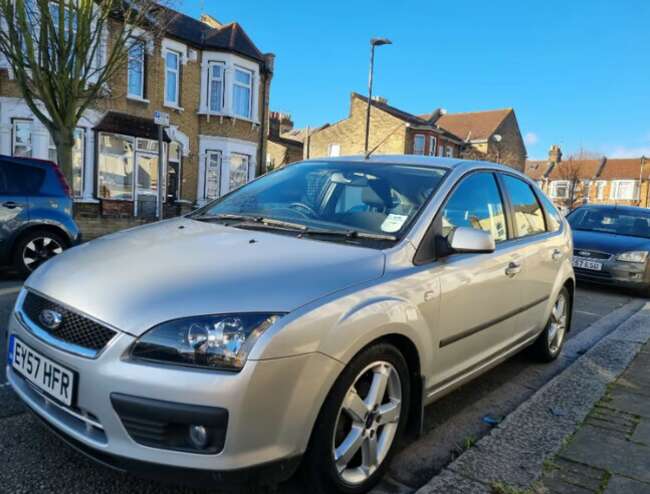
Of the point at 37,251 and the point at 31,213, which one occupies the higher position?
the point at 31,213

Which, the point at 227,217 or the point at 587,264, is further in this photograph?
the point at 587,264

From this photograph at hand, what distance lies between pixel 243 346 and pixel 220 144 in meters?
19.9

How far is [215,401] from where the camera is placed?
1.89 meters

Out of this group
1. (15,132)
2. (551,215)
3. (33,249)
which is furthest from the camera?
(15,132)

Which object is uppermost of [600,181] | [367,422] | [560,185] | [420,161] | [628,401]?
[600,181]

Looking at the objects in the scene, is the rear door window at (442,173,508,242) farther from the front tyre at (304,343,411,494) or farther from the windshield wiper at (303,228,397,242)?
the front tyre at (304,343,411,494)

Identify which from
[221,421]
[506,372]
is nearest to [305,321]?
[221,421]

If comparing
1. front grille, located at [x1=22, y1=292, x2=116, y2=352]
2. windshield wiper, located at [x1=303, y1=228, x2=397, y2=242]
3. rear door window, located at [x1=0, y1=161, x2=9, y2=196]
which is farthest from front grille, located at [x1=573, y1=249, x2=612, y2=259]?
rear door window, located at [x1=0, y1=161, x2=9, y2=196]

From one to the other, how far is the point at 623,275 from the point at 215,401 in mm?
8436

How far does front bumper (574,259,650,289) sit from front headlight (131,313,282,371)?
8228mm

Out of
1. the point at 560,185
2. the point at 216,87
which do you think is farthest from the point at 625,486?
the point at 560,185

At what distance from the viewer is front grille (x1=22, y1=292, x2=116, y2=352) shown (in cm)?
205

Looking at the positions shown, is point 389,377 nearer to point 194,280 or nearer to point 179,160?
point 194,280

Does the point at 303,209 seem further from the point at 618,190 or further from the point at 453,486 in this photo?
the point at 618,190
